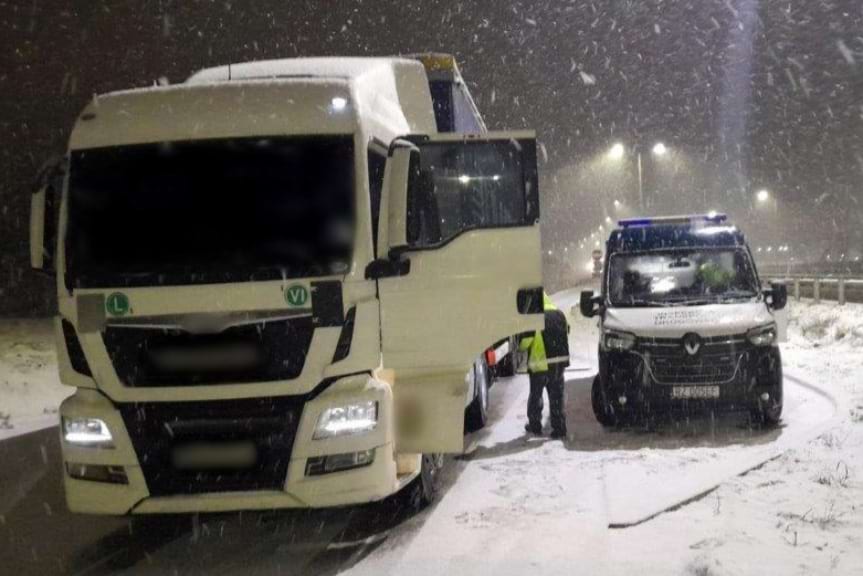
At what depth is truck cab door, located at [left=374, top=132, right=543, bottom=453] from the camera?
5918 millimetres

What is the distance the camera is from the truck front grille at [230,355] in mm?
5480

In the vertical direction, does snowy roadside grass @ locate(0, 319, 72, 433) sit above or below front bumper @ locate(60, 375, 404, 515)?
below

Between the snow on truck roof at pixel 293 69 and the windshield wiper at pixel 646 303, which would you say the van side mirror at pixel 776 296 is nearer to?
the windshield wiper at pixel 646 303

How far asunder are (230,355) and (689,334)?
5.39 meters

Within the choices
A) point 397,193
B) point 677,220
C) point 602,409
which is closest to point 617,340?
point 602,409

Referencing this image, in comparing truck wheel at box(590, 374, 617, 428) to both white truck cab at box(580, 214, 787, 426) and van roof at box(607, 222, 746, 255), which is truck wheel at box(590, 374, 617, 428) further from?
van roof at box(607, 222, 746, 255)

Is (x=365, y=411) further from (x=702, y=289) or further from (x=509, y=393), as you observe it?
(x=509, y=393)

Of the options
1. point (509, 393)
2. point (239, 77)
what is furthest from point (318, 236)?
point (509, 393)

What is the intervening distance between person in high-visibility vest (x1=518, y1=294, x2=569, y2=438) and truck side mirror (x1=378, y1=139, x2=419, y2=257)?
11.5 ft

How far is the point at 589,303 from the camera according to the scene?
10250mm

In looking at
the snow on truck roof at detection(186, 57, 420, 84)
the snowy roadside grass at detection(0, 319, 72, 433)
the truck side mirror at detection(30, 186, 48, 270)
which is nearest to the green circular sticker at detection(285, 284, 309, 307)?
the truck side mirror at detection(30, 186, 48, 270)

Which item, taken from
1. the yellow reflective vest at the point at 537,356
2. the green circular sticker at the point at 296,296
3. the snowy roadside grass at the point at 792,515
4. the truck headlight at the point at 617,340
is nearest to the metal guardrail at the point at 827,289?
the truck headlight at the point at 617,340

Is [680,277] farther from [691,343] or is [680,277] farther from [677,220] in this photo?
[691,343]

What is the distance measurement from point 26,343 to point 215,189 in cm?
2019
